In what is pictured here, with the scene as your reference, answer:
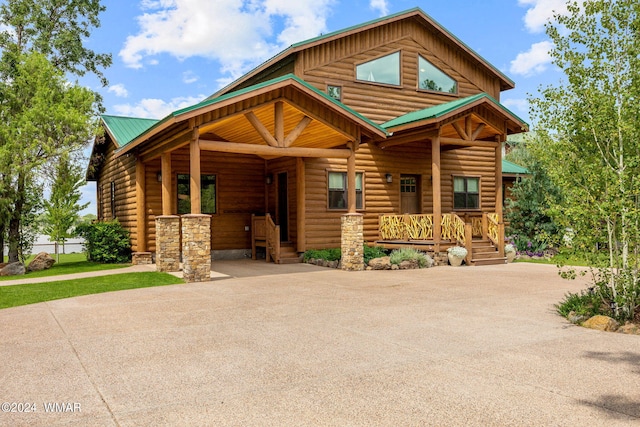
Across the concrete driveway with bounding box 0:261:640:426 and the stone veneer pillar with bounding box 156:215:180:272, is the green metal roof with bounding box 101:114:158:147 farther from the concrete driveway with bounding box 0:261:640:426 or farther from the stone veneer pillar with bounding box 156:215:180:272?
the concrete driveway with bounding box 0:261:640:426

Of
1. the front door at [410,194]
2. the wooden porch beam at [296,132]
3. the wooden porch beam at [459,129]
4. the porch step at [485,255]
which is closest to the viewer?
the wooden porch beam at [296,132]

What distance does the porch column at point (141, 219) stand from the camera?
16.0 meters

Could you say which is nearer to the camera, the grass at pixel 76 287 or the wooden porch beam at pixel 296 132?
the grass at pixel 76 287

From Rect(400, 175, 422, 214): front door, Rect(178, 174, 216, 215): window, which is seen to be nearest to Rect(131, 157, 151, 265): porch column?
Rect(178, 174, 216, 215): window

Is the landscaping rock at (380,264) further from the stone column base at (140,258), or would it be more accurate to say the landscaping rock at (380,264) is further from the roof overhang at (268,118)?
the stone column base at (140,258)

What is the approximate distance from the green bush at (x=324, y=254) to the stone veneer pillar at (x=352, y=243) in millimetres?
1158

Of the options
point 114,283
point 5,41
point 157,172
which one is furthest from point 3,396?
point 5,41

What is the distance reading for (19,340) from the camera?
6.54 m

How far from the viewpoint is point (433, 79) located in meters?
19.6

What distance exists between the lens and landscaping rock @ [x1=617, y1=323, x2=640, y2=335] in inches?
264

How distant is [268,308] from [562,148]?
524 cm

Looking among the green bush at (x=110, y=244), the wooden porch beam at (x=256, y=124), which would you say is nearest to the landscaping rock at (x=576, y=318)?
the wooden porch beam at (x=256, y=124)

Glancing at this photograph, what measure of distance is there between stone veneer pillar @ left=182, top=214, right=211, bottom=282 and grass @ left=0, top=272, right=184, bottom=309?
1.31 ft

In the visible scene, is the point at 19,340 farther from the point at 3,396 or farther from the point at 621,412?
the point at 621,412
